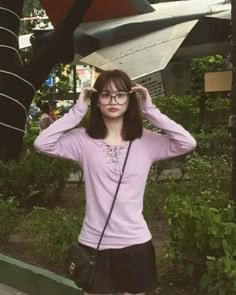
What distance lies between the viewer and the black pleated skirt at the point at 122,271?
10.5 ft

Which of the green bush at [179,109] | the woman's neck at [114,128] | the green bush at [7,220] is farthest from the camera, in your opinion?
the green bush at [179,109]

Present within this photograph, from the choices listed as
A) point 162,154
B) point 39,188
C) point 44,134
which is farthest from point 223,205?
point 39,188

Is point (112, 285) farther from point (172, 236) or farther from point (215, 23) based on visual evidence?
point (215, 23)

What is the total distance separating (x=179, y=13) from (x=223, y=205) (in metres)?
10.1

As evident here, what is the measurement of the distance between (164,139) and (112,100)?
37 cm

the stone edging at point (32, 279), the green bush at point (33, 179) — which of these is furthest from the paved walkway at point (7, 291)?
the green bush at point (33, 179)

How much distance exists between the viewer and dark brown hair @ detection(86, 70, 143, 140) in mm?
3279

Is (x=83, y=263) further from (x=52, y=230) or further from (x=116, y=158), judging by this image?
(x=52, y=230)

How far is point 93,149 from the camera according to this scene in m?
3.26

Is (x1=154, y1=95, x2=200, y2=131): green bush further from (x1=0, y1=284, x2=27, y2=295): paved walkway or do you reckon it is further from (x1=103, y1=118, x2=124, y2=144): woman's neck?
(x1=103, y1=118, x2=124, y2=144): woman's neck

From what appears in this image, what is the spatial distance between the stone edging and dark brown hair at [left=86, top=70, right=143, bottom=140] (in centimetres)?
210

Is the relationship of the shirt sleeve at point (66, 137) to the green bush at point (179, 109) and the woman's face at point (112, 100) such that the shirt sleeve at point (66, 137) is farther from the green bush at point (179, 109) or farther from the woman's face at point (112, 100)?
the green bush at point (179, 109)

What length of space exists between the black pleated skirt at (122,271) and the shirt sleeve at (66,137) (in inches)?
20.3

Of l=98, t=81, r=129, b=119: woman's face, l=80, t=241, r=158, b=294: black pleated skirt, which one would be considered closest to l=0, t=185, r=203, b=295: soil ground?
l=80, t=241, r=158, b=294: black pleated skirt
